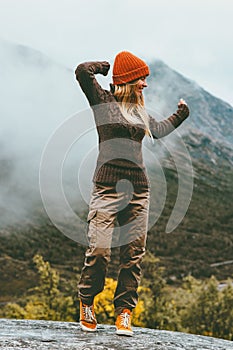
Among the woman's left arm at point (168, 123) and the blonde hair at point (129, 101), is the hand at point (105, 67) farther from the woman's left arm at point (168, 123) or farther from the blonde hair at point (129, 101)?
the woman's left arm at point (168, 123)

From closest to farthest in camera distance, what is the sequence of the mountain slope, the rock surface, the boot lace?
the rock surface → the boot lace → the mountain slope

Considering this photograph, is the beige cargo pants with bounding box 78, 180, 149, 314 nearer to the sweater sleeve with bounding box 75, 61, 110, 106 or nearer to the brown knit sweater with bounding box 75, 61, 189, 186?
the brown knit sweater with bounding box 75, 61, 189, 186

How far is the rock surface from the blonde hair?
2.37 metres

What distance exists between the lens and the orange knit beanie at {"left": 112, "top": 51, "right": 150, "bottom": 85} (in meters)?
6.64

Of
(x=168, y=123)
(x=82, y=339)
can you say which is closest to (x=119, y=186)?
(x=168, y=123)

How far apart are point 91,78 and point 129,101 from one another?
0.59m

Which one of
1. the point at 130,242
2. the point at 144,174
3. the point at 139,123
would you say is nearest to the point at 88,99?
the point at 139,123

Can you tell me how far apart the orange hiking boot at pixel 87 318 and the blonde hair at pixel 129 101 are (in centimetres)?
213

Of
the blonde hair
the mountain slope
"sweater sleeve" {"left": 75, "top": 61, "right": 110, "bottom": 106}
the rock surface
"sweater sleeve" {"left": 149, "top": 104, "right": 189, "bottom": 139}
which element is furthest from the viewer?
the mountain slope

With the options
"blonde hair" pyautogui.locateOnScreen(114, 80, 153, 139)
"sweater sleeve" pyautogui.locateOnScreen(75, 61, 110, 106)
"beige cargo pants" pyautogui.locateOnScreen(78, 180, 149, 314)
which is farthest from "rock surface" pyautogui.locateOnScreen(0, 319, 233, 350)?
"sweater sleeve" pyautogui.locateOnScreen(75, 61, 110, 106)

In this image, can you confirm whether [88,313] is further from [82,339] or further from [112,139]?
[112,139]

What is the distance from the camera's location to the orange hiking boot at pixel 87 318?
21.6ft

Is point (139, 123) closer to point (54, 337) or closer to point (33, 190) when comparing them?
point (54, 337)

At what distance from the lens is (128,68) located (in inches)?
261
